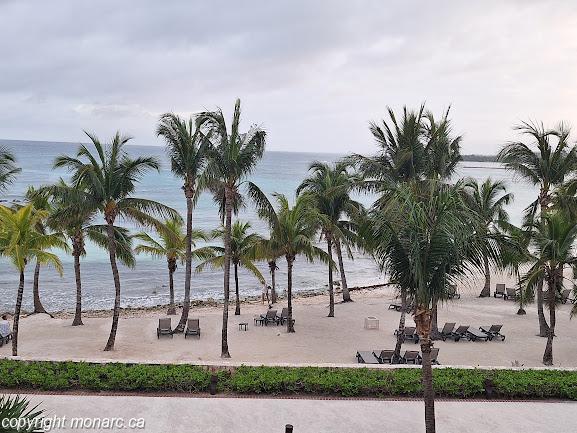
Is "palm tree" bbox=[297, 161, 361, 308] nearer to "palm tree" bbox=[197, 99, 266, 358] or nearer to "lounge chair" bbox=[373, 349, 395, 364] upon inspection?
"palm tree" bbox=[197, 99, 266, 358]

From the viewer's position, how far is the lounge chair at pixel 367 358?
15.2m

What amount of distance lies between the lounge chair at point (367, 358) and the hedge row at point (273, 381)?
314 centimetres

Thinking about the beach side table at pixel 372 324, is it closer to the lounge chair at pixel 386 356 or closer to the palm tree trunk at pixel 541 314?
the lounge chair at pixel 386 356

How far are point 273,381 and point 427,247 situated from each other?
5258mm

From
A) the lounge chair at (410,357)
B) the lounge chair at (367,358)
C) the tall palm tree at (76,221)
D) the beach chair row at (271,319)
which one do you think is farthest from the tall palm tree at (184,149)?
the lounge chair at (410,357)

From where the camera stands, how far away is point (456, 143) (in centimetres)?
2116

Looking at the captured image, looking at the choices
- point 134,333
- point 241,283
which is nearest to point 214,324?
point 134,333

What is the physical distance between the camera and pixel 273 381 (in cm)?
1152

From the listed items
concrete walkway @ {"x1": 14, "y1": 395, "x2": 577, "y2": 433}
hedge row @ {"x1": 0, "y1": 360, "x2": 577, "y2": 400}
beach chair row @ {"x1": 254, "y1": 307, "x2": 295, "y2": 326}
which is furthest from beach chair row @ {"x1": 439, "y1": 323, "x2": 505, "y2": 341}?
concrete walkway @ {"x1": 14, "y1": 395, "x2": 577, "y2": 433}

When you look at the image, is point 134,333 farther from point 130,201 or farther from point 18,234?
point 18,234

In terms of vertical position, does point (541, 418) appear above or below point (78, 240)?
below

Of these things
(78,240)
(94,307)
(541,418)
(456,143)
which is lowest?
(94,307)

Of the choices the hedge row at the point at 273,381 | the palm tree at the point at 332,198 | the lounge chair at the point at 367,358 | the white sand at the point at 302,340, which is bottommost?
the white sand at the point at 302,340

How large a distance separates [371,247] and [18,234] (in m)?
10.2
